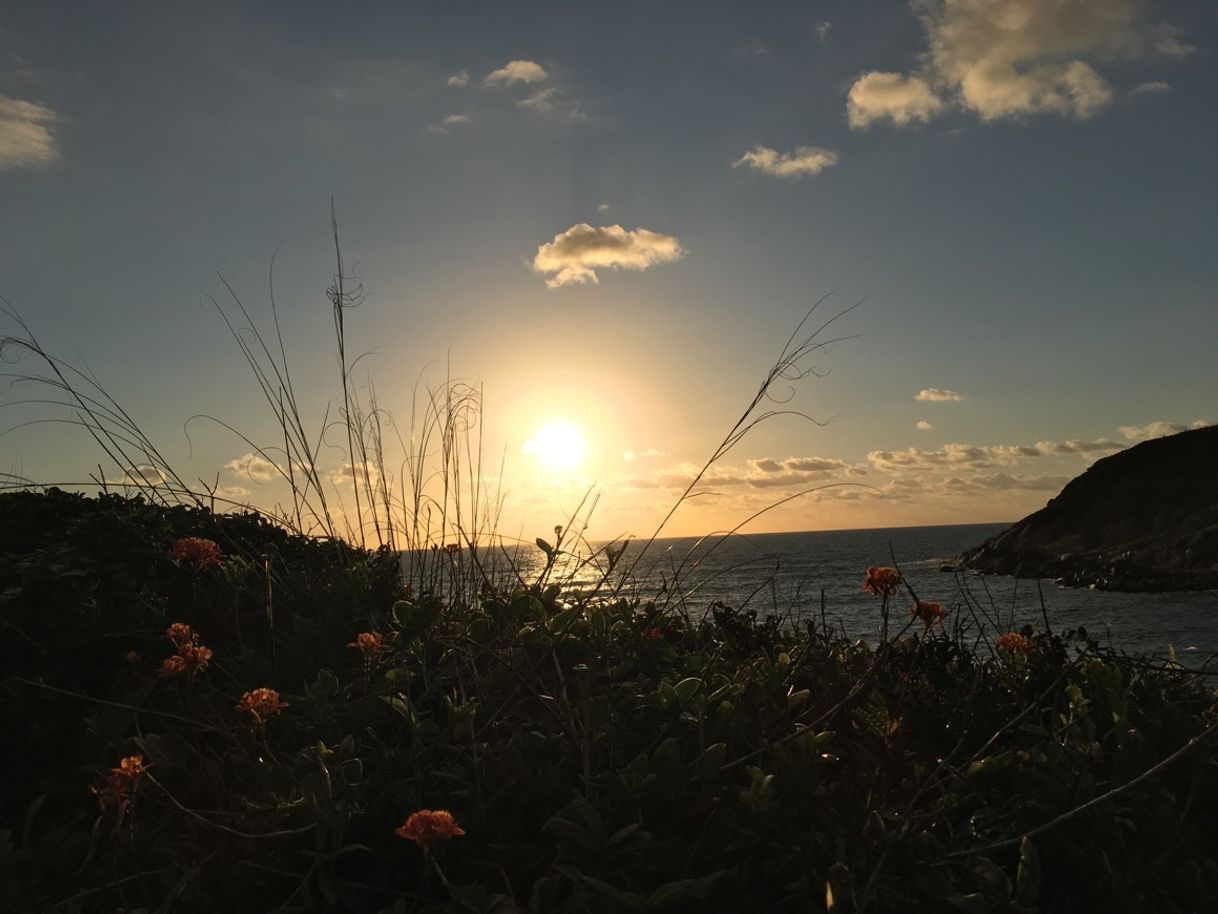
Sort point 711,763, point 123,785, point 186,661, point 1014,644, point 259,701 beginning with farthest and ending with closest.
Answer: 1. point 1014,644
2. point 186,661
3. point 259,701
4. point 711,763
5. point 123,785

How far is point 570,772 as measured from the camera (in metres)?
2.17

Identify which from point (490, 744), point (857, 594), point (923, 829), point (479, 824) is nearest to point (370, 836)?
point (479, 824)

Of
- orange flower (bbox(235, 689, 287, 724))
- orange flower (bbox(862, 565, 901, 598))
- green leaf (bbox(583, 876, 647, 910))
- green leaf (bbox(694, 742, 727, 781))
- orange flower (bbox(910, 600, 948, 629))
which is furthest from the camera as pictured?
orange flower (bbox(910, 600, 948, 629))

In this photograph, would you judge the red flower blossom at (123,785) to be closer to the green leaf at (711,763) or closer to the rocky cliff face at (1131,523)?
the green leaf at (711,763)

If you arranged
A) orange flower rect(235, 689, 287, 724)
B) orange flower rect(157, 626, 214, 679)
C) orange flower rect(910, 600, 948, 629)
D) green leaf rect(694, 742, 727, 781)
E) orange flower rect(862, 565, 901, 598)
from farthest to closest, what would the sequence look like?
1. orange flower rect(910, 600, 948, 629)
2. orange flower rect(862, 565, 901, 598)
3. orange flower rect(157, 626, 214, 679)
4. orange flower rect(235, 689, 287, 724)
5. green leaf rect(694, 742, 727, 781)

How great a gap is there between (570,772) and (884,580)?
1167 millimetres

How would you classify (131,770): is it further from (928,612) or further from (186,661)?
(928,612)

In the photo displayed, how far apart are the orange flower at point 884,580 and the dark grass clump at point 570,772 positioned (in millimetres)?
201

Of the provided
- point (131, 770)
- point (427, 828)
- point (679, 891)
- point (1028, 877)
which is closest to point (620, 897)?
point (679, 891)

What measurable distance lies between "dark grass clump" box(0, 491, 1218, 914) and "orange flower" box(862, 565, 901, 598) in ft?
0.66

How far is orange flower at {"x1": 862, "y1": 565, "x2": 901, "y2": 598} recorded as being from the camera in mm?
2590

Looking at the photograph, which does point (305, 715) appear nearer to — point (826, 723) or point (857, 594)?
point (826, 723)

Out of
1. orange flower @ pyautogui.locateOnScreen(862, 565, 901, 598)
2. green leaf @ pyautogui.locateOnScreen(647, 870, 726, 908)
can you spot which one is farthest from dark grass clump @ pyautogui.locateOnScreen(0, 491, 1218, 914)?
orange flower @ pyautogui.locateOnScreen(862, 565, 901, 598)

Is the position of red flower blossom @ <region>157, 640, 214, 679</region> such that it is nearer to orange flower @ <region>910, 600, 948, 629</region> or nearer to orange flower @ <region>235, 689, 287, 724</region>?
orange flower @ <region>235, 689, 287, 724</region>
